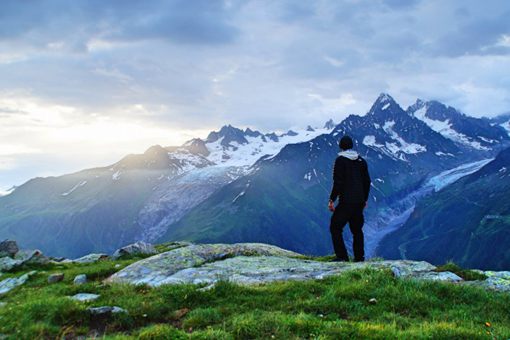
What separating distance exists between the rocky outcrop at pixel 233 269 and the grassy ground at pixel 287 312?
1575 millimetres

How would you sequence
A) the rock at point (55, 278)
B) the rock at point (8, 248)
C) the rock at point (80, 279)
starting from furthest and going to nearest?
the rock at point (8, 248), the rock at point (55, 278), the rock at point (80, 279)

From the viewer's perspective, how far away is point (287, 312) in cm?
1121

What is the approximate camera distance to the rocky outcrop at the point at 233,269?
1553cm

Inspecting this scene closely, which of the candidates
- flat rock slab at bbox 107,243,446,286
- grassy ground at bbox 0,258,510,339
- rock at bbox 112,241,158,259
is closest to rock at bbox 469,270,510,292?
flat rock slab at bbox 107,243,446,286

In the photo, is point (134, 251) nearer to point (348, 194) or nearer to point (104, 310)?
point (348, 194)

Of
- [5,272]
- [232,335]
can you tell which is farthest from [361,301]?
[5,272]

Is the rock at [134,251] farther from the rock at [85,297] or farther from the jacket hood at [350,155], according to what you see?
the jacket hood at [350,155]

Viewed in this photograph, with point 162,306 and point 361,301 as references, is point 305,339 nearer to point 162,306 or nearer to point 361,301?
point 361,301

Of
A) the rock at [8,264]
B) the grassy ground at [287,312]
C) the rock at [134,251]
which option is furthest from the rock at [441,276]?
the rock at [8,264]

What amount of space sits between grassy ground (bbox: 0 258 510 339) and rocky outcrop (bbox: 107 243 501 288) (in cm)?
157

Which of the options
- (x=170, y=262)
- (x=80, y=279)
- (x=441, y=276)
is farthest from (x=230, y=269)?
(x=441, y=276)

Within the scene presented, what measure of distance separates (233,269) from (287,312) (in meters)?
6.60

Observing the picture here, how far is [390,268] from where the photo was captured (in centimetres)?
1506

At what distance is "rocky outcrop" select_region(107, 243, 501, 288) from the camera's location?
51.0 ft
